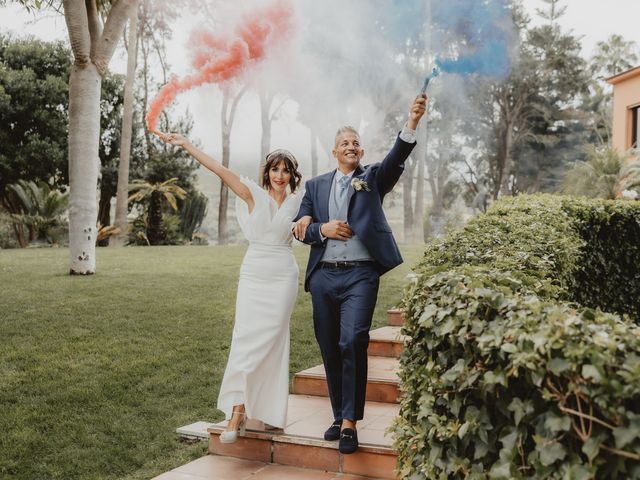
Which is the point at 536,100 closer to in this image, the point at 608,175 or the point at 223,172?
the point at 608,175

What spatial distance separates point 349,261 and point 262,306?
2.26 feet

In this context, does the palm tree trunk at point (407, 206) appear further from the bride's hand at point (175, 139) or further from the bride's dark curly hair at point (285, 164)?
the bride's hand at point (175, 139)

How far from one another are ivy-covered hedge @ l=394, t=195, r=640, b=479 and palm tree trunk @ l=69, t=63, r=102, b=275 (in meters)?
8.51

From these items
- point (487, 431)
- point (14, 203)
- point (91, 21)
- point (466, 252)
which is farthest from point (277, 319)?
point (14, 203)

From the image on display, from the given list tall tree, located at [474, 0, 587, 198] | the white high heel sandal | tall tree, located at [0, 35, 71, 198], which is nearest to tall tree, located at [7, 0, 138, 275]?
the white high heel sandal

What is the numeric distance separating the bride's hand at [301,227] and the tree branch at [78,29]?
8.16 m

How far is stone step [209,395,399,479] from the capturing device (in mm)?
4121

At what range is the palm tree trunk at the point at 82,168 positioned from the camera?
10.9 meters

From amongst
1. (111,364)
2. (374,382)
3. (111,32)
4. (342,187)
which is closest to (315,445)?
(374,382)

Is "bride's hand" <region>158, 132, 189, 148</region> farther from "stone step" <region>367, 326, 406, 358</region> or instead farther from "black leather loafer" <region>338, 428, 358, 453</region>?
"stone step" <region>367, 326, 406, 358</region>

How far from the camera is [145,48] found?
32.8m

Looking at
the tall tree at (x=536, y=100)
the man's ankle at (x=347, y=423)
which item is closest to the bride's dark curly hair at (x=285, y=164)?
the man's ankle at (x=347, y=423)

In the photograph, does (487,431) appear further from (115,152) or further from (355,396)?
(115,152)

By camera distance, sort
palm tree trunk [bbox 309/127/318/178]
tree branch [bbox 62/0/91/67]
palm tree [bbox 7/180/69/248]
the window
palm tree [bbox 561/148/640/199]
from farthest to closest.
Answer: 1. palm tree trunk [bbox 309/127/318/178]
2. the window
3. palm tree [bbox 7/180/69/248]
4. palm tree [bbox 561/148/640/199]
5. tree branch [bbox 62/0/91/67]
